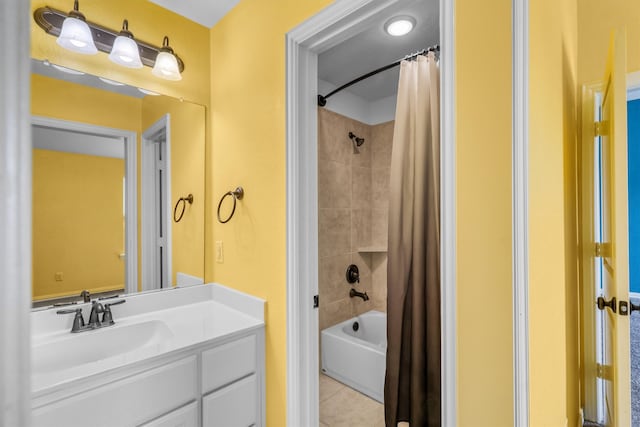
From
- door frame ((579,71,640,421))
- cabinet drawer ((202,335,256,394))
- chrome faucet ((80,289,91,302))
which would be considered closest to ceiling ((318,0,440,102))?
door frame ((579,71,640,421))

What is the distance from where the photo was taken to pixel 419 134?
1.70 metres

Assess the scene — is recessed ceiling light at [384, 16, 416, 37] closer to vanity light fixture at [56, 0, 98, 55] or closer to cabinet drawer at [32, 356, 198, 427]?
vanity light fixture at [56, 0, 98, 55]

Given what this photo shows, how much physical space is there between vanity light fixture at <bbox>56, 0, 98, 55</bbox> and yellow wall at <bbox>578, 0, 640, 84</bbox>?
101 inches

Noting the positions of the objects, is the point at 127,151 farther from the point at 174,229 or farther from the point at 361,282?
the point at 361,282

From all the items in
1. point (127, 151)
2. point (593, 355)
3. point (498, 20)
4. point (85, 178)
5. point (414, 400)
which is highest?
point (498, 20)

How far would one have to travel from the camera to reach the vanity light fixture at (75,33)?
140cm

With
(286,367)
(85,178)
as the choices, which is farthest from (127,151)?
(286,367)

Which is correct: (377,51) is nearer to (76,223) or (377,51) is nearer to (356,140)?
(356,140)

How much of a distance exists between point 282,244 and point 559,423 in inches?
49.8

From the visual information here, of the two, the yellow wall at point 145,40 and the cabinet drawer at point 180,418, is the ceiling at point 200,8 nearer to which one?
the yellow wall at point 145,40

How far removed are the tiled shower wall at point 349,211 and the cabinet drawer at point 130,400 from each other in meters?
1.52

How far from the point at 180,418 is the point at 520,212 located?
4.70 feet

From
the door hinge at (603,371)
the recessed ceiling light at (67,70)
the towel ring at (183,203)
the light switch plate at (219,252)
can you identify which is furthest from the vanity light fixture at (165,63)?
the door hinge at (603,371)

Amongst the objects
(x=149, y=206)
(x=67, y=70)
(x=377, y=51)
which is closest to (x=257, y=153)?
(x=149, y=206)
